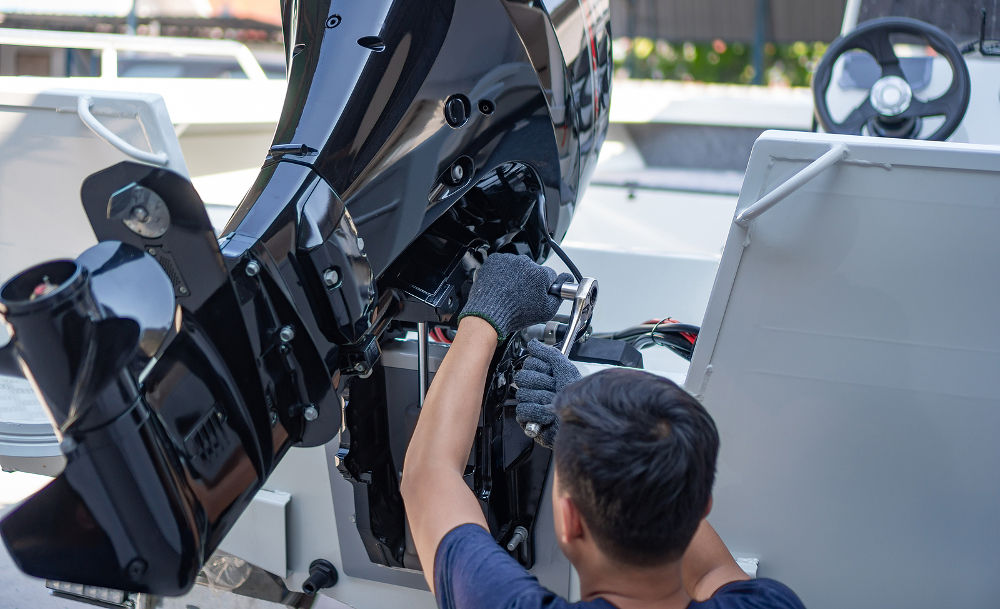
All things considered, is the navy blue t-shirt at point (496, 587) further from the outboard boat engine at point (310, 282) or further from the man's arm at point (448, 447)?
the outboard boat engine at point (310, 282)

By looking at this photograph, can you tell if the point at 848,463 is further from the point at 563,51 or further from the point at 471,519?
the point at 563,51

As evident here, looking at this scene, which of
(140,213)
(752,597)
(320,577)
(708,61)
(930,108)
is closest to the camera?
(140,213)

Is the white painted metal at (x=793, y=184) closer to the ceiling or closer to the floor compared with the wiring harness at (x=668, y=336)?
closer to the ceiling

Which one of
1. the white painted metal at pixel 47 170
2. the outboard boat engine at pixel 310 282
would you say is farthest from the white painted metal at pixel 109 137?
the outboard boat engine at pixel 310 282

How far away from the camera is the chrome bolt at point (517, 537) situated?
4.72 feet

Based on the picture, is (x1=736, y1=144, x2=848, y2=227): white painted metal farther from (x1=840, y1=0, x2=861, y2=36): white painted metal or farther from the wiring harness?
(x1=840, y1=0, x2=861, y2=36): white painted metal

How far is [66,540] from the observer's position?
89cm

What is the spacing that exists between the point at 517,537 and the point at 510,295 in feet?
1.41

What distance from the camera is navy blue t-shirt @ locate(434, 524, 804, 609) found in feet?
3.17

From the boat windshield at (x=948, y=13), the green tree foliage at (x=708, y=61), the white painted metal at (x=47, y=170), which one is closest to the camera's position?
the white painted metal at (x=47, y=170)

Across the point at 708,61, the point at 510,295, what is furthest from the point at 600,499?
the point at 708,61

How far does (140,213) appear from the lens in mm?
886

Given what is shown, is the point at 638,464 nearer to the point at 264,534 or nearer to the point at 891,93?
the point at 264,534

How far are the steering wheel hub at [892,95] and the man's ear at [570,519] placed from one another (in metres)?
1.90
